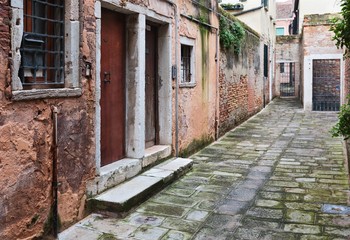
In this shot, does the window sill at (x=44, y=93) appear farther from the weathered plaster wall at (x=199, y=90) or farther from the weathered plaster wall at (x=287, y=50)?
the weathered plaster wall at (x=287, y=50)

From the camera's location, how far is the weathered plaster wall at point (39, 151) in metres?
3.44

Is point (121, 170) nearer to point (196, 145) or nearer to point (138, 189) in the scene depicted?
point (138, 189)

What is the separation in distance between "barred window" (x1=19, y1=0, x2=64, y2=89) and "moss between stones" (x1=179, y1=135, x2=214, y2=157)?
150 inches

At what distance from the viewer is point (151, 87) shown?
693 cm

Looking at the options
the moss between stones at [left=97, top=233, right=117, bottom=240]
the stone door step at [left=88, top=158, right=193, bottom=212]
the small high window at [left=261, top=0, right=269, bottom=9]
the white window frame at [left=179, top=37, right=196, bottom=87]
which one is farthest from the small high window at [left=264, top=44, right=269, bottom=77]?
the moss between stones at [left=97, top=233, right=117, bottom=240]

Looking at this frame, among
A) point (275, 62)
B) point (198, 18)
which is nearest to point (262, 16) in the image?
point (275, 62)

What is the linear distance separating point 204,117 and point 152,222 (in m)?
4.84

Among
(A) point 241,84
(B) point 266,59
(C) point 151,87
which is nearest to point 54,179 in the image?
(C) point 151,87

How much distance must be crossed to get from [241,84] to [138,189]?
8610 mm

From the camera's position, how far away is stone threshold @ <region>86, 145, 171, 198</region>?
4812 millimetres

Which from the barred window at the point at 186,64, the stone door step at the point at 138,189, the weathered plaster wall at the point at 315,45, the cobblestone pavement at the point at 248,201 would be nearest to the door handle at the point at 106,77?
the stone door step at the point at 138,189

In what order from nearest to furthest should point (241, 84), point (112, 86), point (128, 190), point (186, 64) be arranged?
point (128, 190), point (112, 86), point (186, 64), point (241, 84)

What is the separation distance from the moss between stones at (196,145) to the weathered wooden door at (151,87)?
0.94 meters

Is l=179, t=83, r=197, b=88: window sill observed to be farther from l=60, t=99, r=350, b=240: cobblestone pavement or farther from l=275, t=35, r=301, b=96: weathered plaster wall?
l=275, t=35, r=301, b=96: weathered plaster wall
